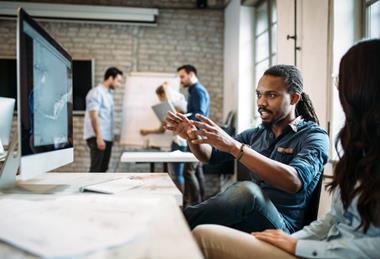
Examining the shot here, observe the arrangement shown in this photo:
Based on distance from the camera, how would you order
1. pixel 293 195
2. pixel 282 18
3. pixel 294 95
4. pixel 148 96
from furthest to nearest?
pixel 148 96, pixel 282 18, pixel 294 95, pixel 293 195

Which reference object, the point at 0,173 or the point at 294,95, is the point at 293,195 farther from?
the point at 0,173

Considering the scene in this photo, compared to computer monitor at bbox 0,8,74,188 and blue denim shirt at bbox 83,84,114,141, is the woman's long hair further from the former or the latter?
blue denim shirt at bbox 83,84,114,141

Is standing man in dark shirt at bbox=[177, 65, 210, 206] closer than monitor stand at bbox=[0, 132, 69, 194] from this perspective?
No

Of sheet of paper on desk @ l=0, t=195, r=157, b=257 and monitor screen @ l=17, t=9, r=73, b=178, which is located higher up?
monitor screen @ l=17, t=9, r=73, b=178

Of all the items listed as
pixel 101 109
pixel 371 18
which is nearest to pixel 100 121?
pixel 101 109

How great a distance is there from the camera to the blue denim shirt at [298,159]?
1.33 meters

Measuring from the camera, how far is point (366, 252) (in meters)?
0.81

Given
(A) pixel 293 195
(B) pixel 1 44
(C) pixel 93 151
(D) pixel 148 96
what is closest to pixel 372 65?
(A) pixel 293 195

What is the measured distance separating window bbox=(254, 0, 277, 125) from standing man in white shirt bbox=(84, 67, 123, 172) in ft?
5.49

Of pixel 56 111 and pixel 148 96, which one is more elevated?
pixel 148 96

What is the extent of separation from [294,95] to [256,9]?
3.29 metres

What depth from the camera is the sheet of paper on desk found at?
599 mm

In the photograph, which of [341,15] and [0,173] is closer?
[0,173]

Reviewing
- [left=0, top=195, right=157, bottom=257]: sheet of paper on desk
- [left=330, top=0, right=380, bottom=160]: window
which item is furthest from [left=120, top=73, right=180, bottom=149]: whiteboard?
[left=0, top=195, right=157, bottom=257]: sheet of paper on desk
